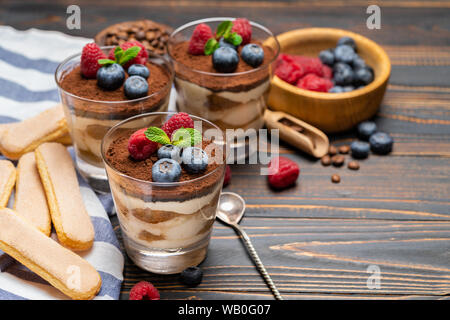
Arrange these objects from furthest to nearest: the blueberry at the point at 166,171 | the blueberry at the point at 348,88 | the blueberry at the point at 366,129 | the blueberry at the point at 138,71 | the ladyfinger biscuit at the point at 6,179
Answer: the blueberry at the point at 348,88
the blueberry at the point at 366,129
the blueberry at the point at 138,71
the ladyfinger biscuit at the point at 6,179
the blueberry at the point at 166,171

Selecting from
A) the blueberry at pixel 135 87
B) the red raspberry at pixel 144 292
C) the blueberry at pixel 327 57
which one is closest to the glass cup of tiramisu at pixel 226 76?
the blueberry at pixel 135 87

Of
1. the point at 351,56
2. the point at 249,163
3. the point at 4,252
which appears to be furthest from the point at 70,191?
the point at 351,56

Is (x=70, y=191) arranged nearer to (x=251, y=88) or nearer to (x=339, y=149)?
(x=251, y=88)

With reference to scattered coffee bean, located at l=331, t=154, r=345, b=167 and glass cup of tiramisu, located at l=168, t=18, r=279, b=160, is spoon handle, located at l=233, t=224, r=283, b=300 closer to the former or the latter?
glass cup of tiramisu, located at l=168, t=18, r=279, b=160

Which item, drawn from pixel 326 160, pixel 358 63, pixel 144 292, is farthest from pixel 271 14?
pixel 144 292

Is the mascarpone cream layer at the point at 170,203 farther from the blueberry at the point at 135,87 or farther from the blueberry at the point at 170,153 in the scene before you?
the blueberry at the point at 135,87
